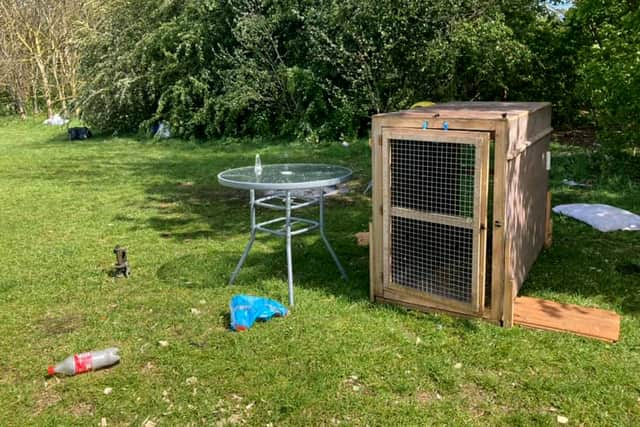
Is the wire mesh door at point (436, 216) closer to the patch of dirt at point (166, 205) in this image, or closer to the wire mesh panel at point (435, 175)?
the wire mesh panel at point (435, 175)

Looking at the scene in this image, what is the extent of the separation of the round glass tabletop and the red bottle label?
1.38 meters

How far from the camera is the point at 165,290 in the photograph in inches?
176

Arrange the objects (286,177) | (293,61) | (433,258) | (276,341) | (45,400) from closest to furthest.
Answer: (45,400), (276,341), (433,258), (286,177), (293,61)

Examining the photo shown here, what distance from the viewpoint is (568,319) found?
11.8 ft

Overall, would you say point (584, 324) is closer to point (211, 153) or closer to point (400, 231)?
point (400, 231)

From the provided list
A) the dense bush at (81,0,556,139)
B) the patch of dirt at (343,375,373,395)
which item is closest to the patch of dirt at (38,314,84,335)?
the patch of dirt at (343,375,373,395)

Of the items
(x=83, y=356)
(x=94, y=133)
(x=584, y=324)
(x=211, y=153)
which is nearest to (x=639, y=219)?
(x=584, y=324)

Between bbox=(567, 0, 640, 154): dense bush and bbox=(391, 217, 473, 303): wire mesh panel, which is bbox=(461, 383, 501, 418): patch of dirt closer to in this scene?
bbox=(391, 217, 473, 303): wire mesh panel

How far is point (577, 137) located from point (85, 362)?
10.1 metres

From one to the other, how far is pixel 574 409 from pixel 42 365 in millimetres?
2895

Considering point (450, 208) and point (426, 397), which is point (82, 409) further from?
point (450, 208)

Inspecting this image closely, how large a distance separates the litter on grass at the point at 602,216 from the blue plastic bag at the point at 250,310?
3.52 m

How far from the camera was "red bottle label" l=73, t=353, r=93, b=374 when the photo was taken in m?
3.27

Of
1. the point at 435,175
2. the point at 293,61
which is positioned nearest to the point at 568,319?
the point at 435,175
